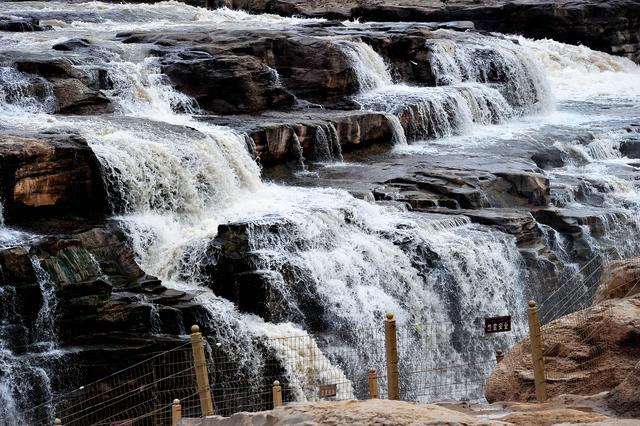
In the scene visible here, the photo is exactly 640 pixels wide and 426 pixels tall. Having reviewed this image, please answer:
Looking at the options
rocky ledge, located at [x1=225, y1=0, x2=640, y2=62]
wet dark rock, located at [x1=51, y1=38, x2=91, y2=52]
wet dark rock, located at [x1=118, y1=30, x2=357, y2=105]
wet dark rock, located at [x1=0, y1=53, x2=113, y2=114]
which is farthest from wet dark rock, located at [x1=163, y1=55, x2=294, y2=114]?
rocky ledge, located at [x1=225, y1=0, x2=640, y2=62]

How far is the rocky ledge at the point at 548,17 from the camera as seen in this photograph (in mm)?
38750

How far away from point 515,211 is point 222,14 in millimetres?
20360

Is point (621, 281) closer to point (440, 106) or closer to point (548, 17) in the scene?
point (440, 106)

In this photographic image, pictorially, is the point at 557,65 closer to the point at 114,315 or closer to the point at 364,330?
the point at 364,330

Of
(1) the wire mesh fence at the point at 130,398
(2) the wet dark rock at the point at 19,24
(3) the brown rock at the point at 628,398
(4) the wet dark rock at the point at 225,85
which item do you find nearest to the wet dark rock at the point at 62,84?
(4) the wet dark rock at the point at 225,85

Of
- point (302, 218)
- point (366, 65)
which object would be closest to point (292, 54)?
point (366, 65)

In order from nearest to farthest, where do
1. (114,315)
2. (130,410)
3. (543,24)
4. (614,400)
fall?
(614,400), (130,410), (114,315), (543,24)

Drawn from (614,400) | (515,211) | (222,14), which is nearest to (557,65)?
(222,14)

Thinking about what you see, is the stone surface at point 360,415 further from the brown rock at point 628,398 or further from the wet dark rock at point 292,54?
the wet dark rock at point 292,54

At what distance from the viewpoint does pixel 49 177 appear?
16891 millimetres

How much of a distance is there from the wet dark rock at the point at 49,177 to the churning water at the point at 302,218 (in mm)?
383

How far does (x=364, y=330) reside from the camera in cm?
1681

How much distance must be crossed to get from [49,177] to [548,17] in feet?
84.7

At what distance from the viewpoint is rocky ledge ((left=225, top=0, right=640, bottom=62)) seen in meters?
38.8
